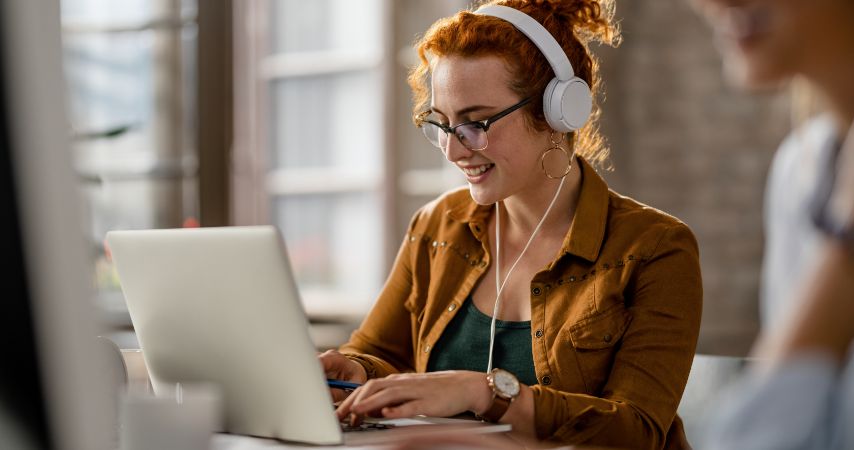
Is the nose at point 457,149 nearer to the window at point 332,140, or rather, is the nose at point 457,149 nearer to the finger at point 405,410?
Answer: the finger at point 405,410

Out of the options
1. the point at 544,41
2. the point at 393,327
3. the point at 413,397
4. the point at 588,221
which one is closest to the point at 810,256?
the point at 413,397

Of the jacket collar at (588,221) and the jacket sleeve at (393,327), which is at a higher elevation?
the jacket collar at (588,221)

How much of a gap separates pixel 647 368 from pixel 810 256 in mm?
768

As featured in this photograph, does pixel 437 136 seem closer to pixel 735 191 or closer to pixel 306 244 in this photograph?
pixel 735 191

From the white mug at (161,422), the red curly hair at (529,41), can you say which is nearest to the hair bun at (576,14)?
the red curly hair at (529,41)

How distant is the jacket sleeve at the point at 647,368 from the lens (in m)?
1.45

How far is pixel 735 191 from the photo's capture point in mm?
3904

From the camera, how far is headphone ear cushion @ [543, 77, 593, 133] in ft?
5.79

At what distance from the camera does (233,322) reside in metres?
1.18

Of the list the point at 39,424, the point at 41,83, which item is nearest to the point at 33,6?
the point at 41,83

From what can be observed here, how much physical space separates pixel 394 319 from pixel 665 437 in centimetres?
60

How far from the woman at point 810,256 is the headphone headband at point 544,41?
86 centimetres

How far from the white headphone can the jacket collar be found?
108 mm

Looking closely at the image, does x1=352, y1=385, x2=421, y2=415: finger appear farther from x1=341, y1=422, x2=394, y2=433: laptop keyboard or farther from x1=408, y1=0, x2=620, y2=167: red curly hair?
x1=408, y1=0, x2=620, y2=167: red curly hair
